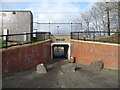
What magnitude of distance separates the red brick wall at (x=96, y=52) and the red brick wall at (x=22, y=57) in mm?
3778

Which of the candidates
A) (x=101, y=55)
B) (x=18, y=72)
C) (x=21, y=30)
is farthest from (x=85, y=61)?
(x=21, y=30)

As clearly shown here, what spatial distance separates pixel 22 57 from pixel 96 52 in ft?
21.2

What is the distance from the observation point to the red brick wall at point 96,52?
15766 mm

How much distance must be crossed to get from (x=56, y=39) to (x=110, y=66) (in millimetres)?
10637

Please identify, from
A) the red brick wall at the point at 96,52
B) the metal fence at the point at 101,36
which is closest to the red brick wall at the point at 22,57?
the red brick wall at the point at 96,52

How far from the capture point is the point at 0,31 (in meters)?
24.3

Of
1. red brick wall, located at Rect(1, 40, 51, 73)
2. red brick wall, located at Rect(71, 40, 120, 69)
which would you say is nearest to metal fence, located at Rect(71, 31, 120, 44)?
red brick wall, located at Rect(71, 40, 120, 69)

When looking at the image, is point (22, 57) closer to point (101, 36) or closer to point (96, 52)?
point (96, 52)

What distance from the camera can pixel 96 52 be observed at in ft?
57.6

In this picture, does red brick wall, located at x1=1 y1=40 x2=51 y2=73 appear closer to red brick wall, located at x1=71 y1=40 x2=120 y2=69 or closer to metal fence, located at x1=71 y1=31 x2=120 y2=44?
red brick wall, located at x1=71 y1=40 x2=120 y2=69

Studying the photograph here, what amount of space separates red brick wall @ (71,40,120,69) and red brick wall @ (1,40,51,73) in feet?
12.4

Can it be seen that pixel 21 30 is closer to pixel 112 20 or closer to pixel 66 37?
pixel 66 37

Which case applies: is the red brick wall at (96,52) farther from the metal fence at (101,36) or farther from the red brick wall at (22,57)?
the red brick wall at (22,57)

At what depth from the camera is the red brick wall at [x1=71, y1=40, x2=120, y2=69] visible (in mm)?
15766
